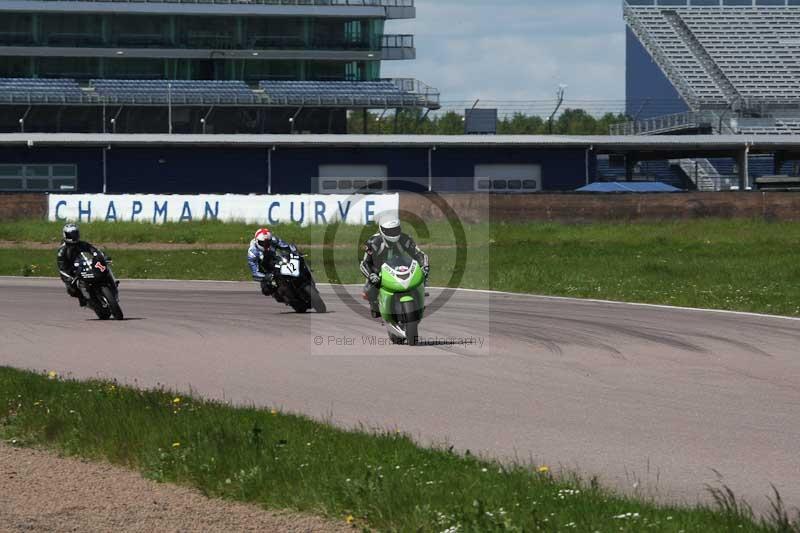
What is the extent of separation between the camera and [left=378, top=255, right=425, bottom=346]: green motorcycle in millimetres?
15734

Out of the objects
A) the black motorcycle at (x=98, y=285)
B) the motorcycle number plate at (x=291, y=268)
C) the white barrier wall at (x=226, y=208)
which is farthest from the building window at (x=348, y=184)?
the black motorcycle at (x=98, y=285)

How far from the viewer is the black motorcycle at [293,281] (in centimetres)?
2089

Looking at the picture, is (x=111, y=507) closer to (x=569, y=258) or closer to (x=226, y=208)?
(x=569, y=258)

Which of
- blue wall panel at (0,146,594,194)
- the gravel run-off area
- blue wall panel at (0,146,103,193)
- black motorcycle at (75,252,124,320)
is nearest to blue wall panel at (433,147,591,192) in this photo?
blue wall panel at (0,146,594,194)

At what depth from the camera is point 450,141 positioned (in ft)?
200

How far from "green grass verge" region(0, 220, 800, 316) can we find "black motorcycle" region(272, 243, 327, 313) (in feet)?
19.8

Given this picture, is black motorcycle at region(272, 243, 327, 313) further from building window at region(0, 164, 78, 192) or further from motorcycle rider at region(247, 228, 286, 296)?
building window at region(0, 164, 78, 192)

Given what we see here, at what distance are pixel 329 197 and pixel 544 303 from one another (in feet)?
72.5

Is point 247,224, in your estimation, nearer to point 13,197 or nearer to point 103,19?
point 13,197

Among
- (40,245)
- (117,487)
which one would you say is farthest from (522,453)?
(40,245)

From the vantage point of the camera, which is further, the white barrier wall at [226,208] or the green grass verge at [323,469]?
the white barrier wall at [226,208]

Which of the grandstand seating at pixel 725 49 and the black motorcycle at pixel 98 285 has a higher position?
the grandstand seating at pixel 725 49

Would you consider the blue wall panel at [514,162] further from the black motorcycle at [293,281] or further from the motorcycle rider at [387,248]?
the motorcycle rider at [387,248]

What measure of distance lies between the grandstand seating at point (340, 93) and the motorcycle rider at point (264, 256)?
50.8 metres
